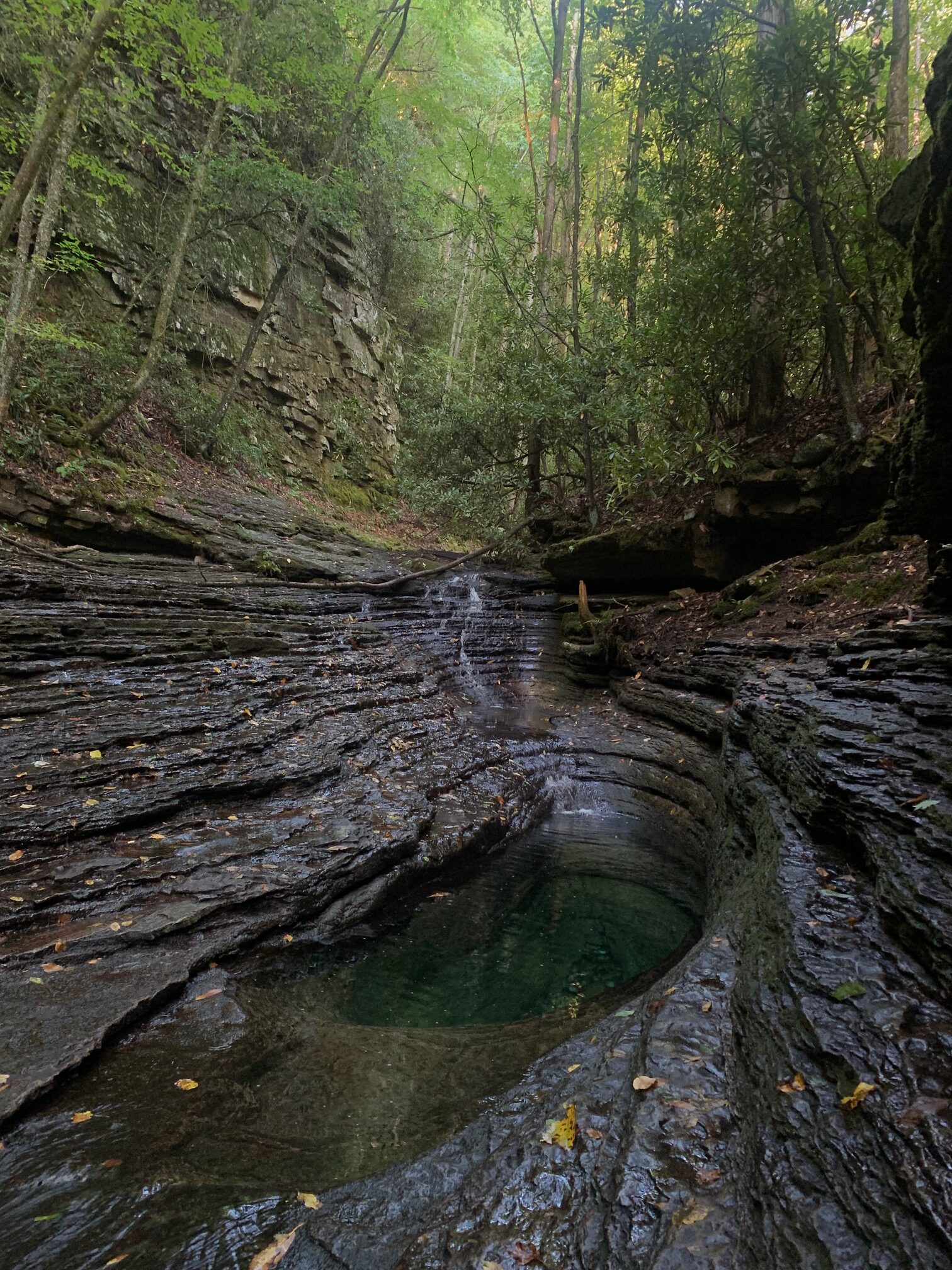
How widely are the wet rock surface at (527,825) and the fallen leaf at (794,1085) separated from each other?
10 mm

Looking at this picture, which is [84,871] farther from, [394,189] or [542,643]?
[394,189]

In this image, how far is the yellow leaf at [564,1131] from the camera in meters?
2.08

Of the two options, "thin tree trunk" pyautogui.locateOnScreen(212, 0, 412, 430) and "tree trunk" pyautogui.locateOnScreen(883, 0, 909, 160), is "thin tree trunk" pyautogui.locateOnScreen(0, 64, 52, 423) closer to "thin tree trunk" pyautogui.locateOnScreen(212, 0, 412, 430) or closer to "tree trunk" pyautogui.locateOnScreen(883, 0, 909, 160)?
"thin tree trunk" pyautogui.locateOnScreen(212, 0, 412, 430)

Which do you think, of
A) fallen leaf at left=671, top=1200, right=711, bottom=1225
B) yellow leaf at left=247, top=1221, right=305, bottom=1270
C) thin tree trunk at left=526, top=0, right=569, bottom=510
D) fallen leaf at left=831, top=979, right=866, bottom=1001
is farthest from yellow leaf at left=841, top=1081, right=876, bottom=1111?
thin tree trunk at left=526, top=0, right=569, bottom=510

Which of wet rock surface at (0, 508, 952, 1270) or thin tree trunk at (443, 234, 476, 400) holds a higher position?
thin tree trunk at (443, 234, 476, 400)

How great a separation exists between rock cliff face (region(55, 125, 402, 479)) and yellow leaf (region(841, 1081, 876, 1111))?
56.8 ft

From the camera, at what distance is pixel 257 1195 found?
80.7 inches

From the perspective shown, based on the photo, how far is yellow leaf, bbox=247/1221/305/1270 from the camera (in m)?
1.77

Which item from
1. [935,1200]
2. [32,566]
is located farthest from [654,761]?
[32,566]

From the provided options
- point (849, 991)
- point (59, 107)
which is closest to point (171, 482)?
point (59, 107)

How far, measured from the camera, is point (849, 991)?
224cm

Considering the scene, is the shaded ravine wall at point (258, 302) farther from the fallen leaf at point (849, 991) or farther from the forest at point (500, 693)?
the fallen leaf at point (849, 991)

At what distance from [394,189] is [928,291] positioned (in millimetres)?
24094

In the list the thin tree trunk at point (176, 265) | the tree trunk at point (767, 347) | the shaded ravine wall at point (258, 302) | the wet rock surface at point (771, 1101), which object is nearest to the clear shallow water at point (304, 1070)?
the wet rock surface at point (771, 1101)
